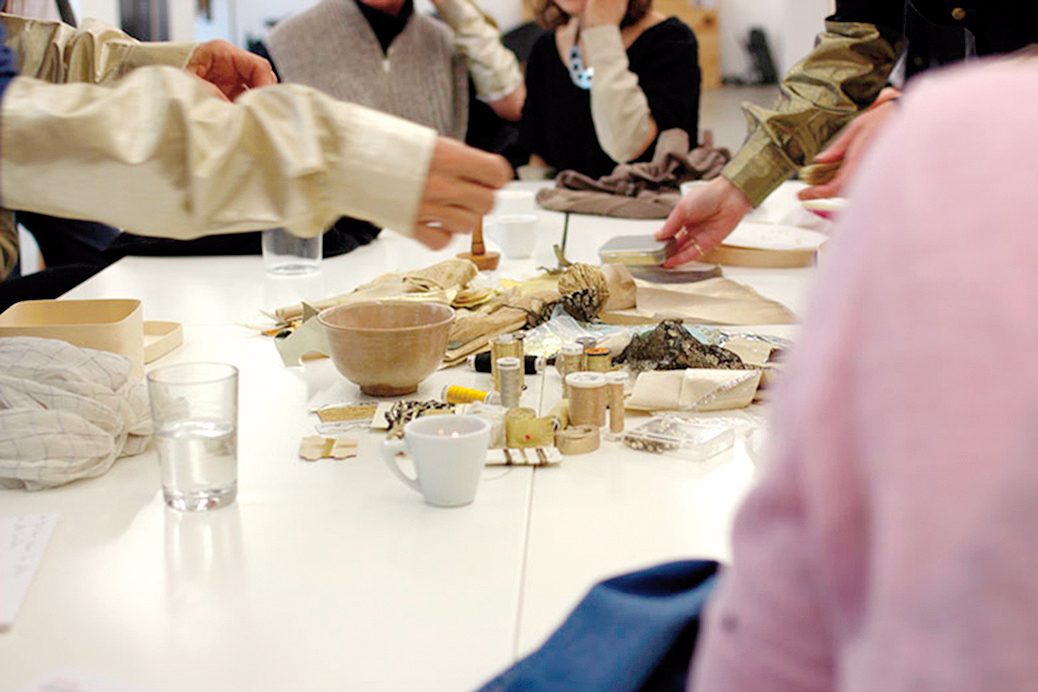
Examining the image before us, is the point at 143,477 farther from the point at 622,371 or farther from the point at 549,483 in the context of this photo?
the point at 622,371

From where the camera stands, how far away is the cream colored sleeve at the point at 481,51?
364 centimetres

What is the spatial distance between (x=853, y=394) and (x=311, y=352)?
1.22 metres

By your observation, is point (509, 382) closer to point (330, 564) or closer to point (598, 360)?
point (598, 360)

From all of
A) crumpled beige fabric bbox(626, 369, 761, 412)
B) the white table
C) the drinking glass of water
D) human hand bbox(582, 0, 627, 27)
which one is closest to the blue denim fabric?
the white table

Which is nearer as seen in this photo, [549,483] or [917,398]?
[917,398]

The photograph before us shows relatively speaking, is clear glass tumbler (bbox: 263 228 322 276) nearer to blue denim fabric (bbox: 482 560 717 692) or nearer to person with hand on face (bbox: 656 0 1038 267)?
person with hand on face (bbox: 656 0 1038 267)

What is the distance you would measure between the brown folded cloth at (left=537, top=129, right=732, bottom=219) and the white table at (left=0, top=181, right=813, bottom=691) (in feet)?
4.96

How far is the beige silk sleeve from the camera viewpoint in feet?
6.97

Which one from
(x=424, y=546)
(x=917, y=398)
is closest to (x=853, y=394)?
(x=917, y=398)

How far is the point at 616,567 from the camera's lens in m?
0.97

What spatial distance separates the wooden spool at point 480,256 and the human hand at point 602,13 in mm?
1464

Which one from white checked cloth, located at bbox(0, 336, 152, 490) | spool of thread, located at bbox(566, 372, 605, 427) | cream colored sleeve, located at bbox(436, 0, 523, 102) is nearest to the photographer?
white checked cloth, located at bbox(0, 336, 152, 490)

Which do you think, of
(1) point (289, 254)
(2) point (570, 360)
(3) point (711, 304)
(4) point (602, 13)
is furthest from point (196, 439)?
(4) point (602, 13)

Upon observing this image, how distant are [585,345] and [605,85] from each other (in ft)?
6.45
